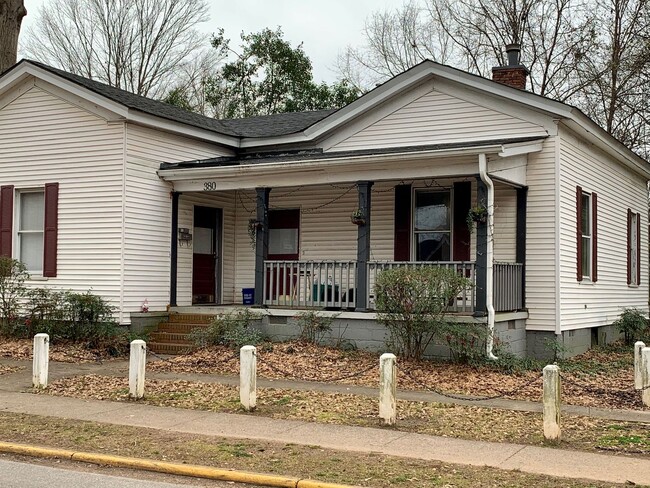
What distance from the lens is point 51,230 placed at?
17.2 m

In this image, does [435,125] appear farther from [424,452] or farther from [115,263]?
[424,452]

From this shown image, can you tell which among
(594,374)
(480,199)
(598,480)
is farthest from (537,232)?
(598,480)

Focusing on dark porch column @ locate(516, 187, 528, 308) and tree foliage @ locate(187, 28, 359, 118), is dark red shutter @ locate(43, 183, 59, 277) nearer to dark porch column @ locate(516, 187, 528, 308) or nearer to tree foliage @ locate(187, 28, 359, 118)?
dark porch column @ locate(516, 187, 528, 308)

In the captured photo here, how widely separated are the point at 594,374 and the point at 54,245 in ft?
38.1

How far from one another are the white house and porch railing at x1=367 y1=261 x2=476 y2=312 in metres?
0.08

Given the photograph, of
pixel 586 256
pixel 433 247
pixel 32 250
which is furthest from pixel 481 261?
pixel 32 250

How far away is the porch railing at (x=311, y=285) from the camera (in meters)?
15.1

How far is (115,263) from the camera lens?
1623cm

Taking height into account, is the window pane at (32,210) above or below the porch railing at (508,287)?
above

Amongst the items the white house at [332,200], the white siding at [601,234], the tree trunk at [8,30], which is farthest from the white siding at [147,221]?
the tree trunk at [8,30]

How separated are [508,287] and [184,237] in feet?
24.8

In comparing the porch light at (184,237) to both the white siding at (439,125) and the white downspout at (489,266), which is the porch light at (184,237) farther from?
the white downspout at (489,266)

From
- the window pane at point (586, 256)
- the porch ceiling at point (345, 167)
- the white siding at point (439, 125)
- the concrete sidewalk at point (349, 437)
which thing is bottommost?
the concrete sidewalk at point (349, 437)

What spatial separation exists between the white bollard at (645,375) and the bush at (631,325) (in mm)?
8374
